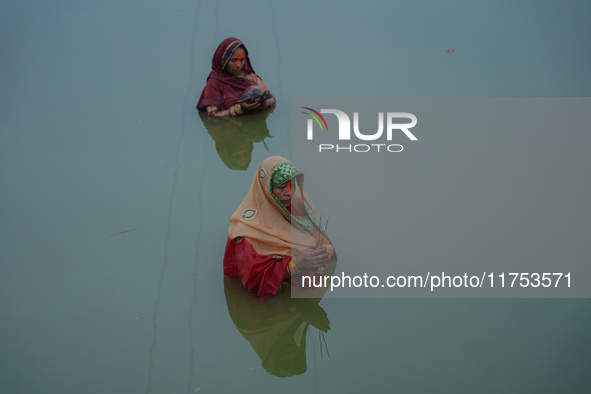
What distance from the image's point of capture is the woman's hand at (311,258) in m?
3.65

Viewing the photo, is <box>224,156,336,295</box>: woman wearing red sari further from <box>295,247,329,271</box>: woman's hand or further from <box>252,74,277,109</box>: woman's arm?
<box>252,74,277,109</box>: woman's arm

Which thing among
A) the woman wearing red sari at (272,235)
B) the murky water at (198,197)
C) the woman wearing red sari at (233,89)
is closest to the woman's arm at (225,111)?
the woman wearing red sari at (233,89)

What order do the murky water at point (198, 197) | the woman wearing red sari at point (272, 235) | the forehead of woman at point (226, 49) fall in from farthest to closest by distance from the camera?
the forehead of woman at point (226, 49) < the woman wearing red sari at point (272, 235) < the murky water at point (198, 197)

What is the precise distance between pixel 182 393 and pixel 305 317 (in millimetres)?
945

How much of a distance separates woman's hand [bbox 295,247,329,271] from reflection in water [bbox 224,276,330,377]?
407 mm

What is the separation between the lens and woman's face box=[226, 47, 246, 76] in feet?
19.9

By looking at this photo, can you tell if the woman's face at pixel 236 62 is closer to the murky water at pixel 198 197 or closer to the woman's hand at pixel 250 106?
the woman's hand at pixel 250 106

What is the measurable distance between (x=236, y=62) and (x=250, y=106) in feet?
1.54

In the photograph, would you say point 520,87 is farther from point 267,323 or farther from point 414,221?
point 267,323

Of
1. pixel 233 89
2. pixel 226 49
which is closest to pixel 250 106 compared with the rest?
pixel 233 89

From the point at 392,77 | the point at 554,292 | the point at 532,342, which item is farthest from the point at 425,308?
the point at 392,77

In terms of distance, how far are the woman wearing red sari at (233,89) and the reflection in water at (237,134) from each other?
8 cm

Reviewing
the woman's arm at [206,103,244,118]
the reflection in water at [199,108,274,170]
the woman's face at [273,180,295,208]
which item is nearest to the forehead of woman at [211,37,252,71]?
the woman's arm at [206,103,244,118]

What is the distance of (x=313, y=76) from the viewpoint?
6.92 m
